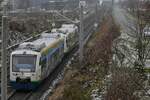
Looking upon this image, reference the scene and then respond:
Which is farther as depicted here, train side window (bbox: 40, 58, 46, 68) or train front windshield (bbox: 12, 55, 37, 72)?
train side window (bbox: 40, 58, 46, 68)

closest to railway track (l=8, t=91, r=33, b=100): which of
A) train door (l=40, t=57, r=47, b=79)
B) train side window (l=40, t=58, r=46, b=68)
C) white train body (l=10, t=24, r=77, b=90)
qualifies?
white train body (l=10, t=24, r=77, b=90)

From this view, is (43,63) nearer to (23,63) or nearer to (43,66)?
(43,66)

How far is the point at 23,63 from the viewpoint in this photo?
23.4m

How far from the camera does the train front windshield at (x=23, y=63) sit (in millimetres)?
23281

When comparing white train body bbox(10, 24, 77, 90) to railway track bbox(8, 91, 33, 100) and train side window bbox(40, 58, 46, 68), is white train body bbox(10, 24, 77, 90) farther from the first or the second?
railway track bbox(8, 91, 33, 100)

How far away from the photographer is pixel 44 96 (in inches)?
918

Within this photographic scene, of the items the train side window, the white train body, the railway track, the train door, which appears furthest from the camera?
the train door

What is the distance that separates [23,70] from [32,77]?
0.66 m

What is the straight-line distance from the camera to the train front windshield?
917 inches

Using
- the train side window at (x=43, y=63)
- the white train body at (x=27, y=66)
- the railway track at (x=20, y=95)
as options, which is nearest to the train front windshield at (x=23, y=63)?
the white train body at (x=27, y=66)

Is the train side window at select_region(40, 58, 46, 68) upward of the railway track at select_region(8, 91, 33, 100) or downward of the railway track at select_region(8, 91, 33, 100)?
upward

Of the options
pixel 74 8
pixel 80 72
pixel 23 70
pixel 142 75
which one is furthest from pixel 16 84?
pixel 74 8

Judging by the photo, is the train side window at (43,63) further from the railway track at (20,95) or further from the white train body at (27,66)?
the railway track at (20,95)

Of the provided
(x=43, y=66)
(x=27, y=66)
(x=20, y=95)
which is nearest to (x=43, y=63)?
(x=43, y=66)
